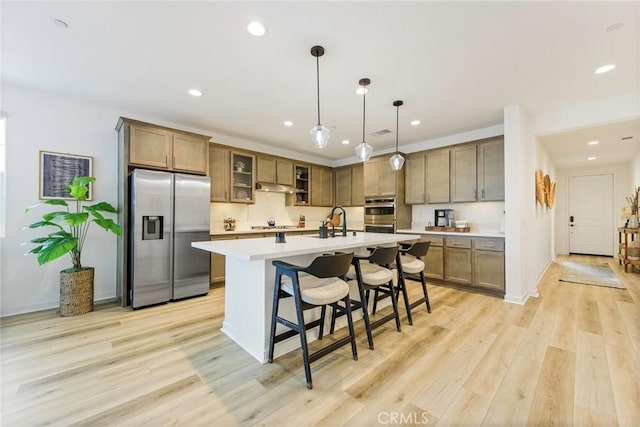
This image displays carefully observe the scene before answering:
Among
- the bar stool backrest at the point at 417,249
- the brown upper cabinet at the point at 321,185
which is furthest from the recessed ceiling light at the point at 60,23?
the brown upper cabinet at the point at 321,185

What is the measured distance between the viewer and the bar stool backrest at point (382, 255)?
2.50m

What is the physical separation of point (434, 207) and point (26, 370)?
556 centimetres

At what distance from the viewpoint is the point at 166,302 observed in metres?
3.56

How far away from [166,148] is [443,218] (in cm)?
462

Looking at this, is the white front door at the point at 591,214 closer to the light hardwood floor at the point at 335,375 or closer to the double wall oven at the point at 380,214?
the light hardwood floor at the point at 335,375

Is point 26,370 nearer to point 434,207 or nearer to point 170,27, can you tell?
point 170,27

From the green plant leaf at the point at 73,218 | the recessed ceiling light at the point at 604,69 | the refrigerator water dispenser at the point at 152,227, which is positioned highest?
the recessed ceiling light at the point at 604,69

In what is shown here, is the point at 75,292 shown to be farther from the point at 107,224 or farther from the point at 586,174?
the point at 586,174

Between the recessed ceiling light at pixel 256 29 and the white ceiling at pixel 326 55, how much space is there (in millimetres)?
47

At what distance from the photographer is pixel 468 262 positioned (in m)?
4.14

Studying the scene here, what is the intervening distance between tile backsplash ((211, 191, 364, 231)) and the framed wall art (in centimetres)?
180

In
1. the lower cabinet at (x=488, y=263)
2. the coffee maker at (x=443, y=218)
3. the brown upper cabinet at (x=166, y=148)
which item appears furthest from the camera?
the coffee maker at (x=443, y=218)

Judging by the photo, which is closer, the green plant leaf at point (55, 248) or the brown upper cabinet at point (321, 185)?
the green plant leaf at point (55, 248)

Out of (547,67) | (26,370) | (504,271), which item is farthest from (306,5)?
(504,271)
